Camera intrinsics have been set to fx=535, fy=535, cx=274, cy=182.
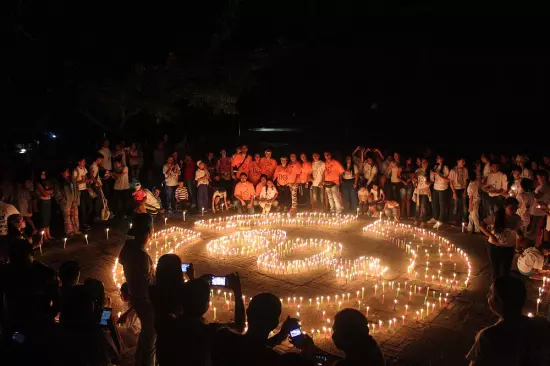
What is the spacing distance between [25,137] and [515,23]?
68.1ft

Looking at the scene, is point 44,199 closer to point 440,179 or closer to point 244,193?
point 244,193

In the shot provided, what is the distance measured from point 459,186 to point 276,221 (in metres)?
4.66

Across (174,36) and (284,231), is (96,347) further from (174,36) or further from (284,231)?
(174,36)

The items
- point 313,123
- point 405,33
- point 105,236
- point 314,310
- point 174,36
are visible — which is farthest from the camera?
point 313,123

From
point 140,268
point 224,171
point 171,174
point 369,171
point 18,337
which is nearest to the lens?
point 18,337

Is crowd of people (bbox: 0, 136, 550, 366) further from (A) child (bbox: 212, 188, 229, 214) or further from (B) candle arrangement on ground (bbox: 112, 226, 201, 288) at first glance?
(B) candle arrangement on ground (bbox: 112, 226, 201, 288)

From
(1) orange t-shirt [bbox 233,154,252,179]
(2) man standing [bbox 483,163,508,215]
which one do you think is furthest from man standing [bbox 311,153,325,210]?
(2) man standing [bbox 483,163,508,215]

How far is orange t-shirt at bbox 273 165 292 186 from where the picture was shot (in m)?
15.3

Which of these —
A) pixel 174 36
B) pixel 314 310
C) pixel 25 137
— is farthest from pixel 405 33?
pixel 314 310

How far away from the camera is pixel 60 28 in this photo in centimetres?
1546

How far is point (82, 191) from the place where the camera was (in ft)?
42.7

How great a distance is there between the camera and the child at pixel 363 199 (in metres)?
14.4

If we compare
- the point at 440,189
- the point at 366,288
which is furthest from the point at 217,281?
the point at 440,189

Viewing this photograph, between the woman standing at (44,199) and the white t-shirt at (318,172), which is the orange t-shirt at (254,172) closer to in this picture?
the white t-shirt at (318,172)
